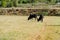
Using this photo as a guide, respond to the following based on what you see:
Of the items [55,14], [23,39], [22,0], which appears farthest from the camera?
[22,0]

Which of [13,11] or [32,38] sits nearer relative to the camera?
[32,38]

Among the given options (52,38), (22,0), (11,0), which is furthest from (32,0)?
(52,38)

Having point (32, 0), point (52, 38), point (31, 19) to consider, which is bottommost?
point (32, 0)

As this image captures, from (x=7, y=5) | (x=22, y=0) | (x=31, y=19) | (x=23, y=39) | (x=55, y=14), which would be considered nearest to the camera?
(x=23, y=39)

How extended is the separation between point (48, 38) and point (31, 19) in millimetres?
7848

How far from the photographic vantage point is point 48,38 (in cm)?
1107

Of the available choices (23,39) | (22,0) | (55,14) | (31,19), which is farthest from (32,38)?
(22,0)

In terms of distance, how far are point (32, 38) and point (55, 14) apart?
50.3 ft

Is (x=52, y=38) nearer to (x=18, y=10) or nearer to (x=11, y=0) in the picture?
(x=18, y=10)

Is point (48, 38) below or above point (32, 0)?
above

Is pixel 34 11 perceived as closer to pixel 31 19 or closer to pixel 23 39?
pixel 31 19

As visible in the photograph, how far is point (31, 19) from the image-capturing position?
61.8 feet

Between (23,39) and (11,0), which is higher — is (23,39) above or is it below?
above

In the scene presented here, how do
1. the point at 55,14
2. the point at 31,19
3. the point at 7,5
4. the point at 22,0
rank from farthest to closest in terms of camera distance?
the point at 22,0, the point at 7,5, the point at 55,14, the point at 31,19
